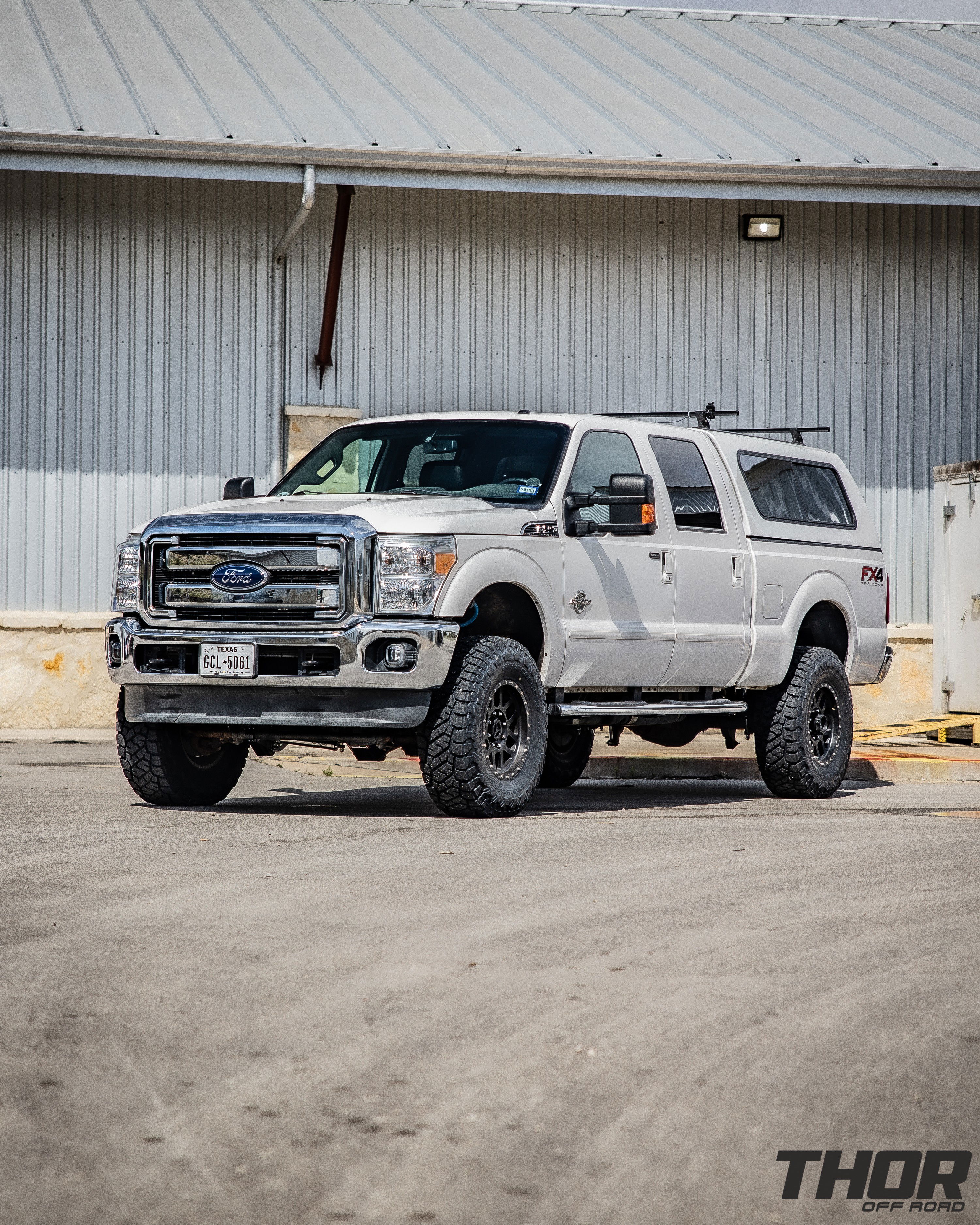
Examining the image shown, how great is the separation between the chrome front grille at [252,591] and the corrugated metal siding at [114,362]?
7.12 meters

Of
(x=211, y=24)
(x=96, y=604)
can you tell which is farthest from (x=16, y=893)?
(x=211, y=24)

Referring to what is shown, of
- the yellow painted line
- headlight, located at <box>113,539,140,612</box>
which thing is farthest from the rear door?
the yellow painted line

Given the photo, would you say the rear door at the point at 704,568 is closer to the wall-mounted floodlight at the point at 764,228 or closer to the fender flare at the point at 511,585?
the fender flare at the point at 511,585

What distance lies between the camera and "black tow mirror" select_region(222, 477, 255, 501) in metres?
9.92

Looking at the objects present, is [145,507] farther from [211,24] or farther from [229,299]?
[211,24]

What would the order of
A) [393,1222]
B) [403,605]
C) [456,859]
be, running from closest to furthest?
1. [393,1222]
2. [456,859]
3. [403,605]

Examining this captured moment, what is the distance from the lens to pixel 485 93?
17016 millimetres

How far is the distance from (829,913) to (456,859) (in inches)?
68.7

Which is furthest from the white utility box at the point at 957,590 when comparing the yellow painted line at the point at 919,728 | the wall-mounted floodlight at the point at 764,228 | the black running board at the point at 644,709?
the black running board at the point at 644,709

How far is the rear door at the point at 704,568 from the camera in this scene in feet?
32.3

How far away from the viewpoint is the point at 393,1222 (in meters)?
2.90

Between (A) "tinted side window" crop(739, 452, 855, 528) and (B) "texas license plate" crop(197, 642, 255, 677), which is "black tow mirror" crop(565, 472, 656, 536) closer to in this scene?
(A) "tinted side window" crop(739, 452, 855, 528)

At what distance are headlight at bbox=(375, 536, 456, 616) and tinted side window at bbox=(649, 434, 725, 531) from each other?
208 centimetres

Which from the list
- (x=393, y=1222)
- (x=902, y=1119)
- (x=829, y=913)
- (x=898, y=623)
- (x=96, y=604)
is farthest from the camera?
(x=898, y=623)
